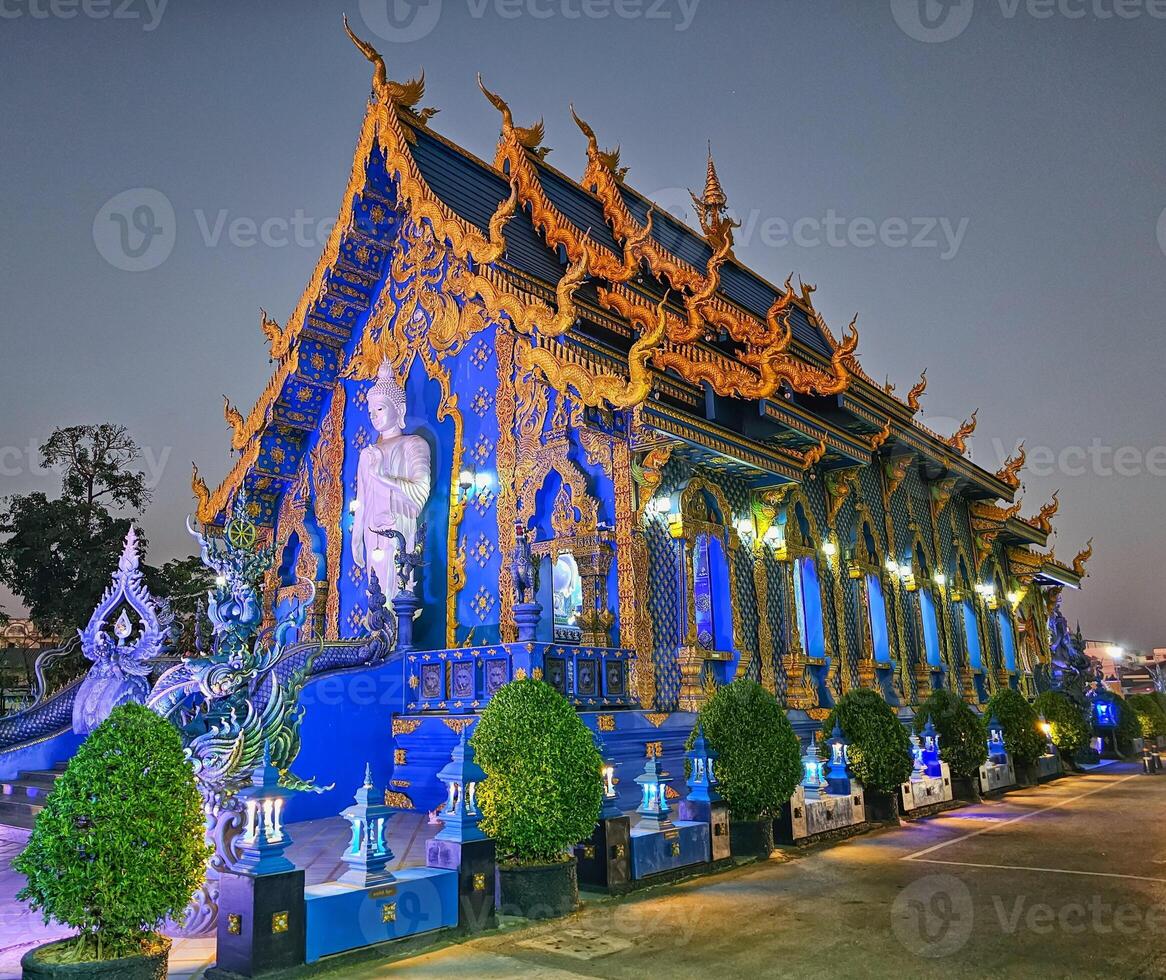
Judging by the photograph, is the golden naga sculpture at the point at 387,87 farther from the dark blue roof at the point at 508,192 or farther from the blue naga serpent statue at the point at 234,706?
the blue naga serpent statue at the point at 234,706

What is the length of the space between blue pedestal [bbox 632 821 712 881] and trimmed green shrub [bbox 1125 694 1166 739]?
20.4 m

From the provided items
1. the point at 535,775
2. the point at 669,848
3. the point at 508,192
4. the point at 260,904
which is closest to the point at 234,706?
the point at 260,904

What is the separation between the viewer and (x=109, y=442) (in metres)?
21.0

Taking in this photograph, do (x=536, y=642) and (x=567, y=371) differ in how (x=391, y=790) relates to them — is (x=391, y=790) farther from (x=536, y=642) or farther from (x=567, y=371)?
(x=567, y=371)

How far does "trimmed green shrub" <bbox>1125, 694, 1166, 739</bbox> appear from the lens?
77.1 feet

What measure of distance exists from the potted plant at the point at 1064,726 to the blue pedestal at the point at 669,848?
14.0 m

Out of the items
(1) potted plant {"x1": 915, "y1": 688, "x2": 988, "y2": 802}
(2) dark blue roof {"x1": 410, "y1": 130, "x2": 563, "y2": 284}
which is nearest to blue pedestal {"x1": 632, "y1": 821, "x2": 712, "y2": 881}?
(1) potted plant {"x1": 915, "y1": 688, "x2": 988, "y2": 802}

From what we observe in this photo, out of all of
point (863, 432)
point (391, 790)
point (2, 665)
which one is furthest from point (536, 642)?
point (2, 665)

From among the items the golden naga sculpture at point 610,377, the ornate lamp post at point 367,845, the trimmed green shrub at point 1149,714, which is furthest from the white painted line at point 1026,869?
the trimmed green shrub at point 1149,714

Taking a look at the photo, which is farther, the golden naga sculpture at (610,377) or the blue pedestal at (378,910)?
the golden naga sculpture at (610,377)

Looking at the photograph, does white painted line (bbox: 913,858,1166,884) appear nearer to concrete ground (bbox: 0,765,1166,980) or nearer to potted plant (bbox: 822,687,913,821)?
concrete ground (bbox: 0,765,1166,980)

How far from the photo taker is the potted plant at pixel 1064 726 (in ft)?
62.5

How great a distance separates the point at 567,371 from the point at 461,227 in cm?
305

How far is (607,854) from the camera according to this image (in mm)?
6805
